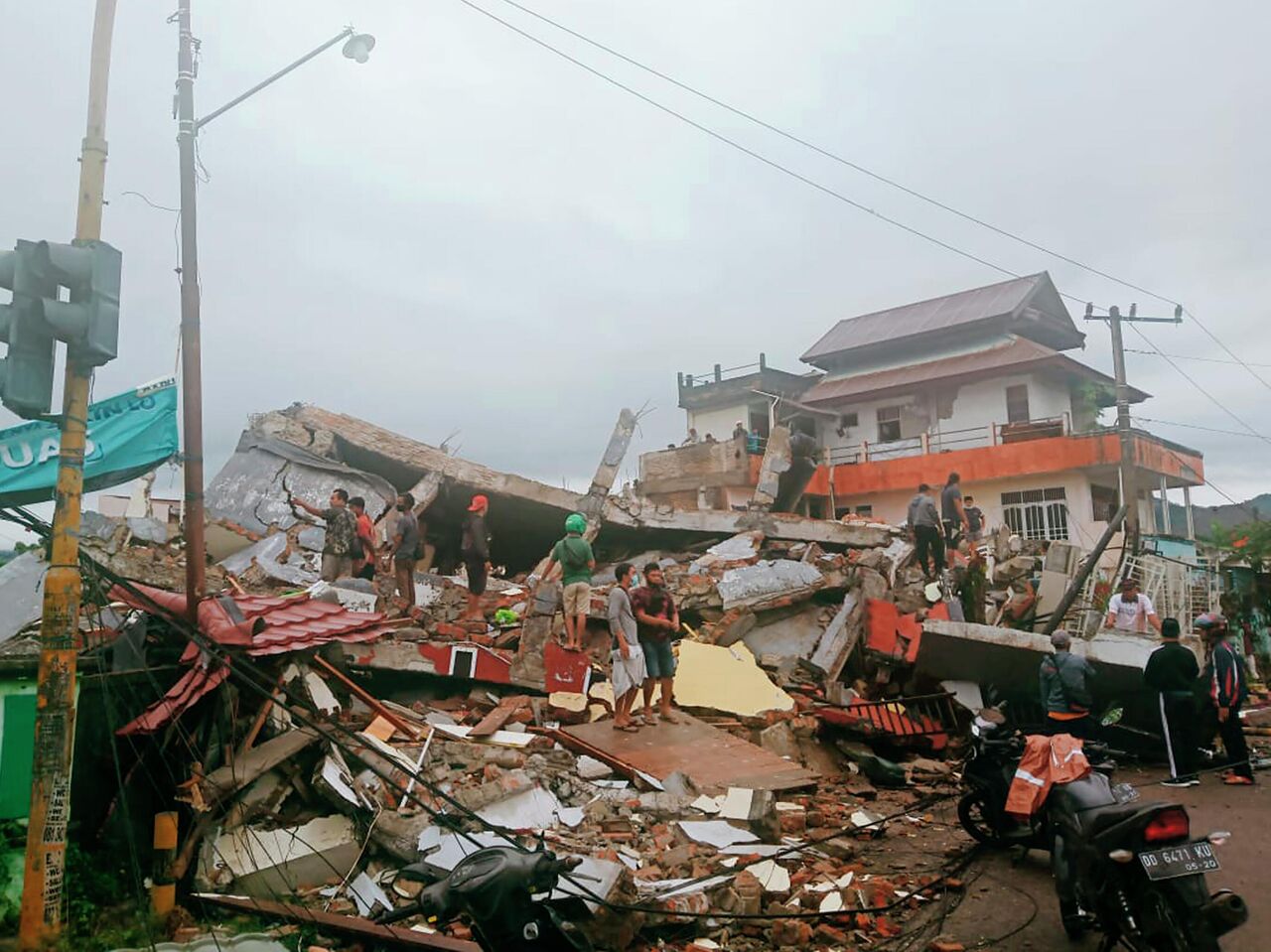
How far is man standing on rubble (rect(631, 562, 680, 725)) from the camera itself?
8.66 meters

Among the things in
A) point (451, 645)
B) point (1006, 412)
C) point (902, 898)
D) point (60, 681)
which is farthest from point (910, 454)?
point (60, 681)

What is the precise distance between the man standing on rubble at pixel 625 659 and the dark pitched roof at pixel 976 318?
24.2 meters

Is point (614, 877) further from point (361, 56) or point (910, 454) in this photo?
point (910, 454)

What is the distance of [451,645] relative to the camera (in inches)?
373

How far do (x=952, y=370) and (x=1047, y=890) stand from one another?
2533cm

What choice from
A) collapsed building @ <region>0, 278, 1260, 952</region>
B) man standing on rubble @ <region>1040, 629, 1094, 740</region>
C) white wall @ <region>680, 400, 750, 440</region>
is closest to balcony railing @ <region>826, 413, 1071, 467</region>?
white wall @ <region>680, 400, 750, 440</region>

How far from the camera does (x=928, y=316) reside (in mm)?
31875

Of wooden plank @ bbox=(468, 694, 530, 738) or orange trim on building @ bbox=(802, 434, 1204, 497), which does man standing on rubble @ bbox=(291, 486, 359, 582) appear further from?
orange trim on building @ bbox=(802, 434, 1204, 497)

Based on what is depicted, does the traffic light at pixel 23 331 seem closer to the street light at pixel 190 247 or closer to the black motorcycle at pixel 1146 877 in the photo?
the street light at pixel 190 247

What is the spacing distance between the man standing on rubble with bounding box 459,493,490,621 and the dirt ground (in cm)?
679

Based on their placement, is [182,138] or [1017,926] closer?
[1017,926]

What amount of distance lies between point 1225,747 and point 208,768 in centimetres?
947

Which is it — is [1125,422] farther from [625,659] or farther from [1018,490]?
[625,659]

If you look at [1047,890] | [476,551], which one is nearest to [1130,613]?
[1047,890]
